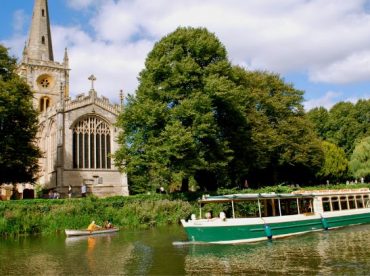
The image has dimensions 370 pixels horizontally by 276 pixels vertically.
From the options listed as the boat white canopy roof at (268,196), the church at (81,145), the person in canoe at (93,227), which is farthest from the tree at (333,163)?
the person in canoe at (93,227)

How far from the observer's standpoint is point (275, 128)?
4850 cm

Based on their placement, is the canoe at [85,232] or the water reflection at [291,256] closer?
the water reflection at [291,256]

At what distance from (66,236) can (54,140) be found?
78.9 feet

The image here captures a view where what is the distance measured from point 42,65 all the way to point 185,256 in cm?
5413

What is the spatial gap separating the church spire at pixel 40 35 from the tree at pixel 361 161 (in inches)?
1878

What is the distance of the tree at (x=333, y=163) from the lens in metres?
61.5

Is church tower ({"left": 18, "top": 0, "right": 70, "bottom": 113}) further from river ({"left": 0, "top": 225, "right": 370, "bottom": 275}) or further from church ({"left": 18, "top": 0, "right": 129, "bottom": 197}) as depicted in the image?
river ({"left": 0, "top": 225, "right": 370, "bottom": 275})

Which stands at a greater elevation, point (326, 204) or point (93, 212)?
point (93, 212)

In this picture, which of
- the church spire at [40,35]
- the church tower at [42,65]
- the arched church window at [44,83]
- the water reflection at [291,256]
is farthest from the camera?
the arched church window at [44,83]

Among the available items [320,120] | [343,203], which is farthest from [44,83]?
[343,203]

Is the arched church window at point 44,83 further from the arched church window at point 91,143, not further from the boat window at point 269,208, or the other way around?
the boat window at point 269,208

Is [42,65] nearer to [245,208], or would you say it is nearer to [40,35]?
[40,35]

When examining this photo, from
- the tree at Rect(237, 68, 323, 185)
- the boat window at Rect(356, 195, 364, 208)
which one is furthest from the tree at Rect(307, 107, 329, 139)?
the boat window at Rect(356, 195, 364, 208)

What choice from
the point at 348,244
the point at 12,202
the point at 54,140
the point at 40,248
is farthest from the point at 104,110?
the point at 348,244
